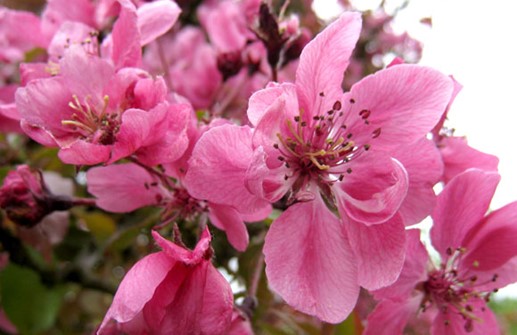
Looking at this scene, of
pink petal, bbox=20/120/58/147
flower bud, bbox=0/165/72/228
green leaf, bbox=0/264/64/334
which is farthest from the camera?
green leaf, bbox=0/264/64/334

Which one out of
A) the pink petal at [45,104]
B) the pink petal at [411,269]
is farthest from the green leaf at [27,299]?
the pink petal at [411,269]

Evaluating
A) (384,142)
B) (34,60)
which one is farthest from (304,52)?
(34,60)

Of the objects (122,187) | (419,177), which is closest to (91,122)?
(122,187)

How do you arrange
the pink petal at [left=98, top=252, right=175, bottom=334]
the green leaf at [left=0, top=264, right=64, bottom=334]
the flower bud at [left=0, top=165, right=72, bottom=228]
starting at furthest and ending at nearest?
the green leaf at [left=0, top=264, right=64, bottom=334], the flower bud at [left=0, top=165, right=72, bottom=228], the pink petal at [left=98, top=252, right=175, bottom=334]

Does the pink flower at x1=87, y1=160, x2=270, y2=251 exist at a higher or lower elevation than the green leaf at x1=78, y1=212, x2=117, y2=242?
higher

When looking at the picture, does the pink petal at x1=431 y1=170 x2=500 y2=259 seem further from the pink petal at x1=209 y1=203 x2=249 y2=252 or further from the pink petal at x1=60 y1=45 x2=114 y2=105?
the pink petal at x1=60 y1=45 x2=114 y2=105

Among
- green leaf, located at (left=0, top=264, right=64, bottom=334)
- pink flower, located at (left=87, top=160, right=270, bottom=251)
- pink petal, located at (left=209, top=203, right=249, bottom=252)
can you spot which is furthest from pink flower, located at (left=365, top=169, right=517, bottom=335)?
green leaf, located at (left=0, top=264, right=64, bottom=334)

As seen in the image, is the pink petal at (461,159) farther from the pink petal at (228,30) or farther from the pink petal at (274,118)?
the pink petal at (228,30)

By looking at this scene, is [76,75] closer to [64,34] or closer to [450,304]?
Answer: [64,34]
